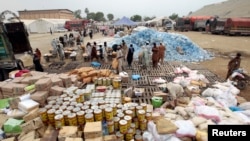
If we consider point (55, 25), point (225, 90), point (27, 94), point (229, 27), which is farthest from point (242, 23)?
point (55, 25)

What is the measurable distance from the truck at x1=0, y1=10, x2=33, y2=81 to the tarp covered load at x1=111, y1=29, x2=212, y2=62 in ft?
18.9

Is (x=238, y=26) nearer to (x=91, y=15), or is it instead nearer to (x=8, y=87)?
(x=8, y=87)

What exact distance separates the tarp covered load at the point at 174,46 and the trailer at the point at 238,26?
12.0 m

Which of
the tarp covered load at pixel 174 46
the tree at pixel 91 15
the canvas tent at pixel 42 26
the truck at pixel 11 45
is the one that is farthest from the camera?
the tree at pixel 91 15

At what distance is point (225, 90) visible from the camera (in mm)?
5578

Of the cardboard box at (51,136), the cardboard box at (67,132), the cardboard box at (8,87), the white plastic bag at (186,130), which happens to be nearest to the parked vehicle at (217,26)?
the white plastic bag at (186,130)

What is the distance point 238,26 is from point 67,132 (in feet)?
75.7

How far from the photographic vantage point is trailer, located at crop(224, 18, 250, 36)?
67.5 feet

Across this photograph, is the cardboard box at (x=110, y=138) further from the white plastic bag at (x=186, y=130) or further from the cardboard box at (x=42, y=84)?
the cardboard box at (x=42, y=84)

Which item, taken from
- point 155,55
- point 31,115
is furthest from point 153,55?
point 31,115

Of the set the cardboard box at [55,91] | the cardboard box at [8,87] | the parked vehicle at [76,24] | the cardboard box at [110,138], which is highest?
the parked vehicle at [76,24]

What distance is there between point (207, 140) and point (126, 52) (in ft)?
21.7

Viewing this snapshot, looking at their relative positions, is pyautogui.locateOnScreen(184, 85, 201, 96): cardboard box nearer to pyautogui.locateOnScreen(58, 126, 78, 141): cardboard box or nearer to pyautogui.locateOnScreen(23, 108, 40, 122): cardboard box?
pyautogui.locateOnScreen(58, 126, 78, 141): cardboard box

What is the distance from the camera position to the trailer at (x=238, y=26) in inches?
810
